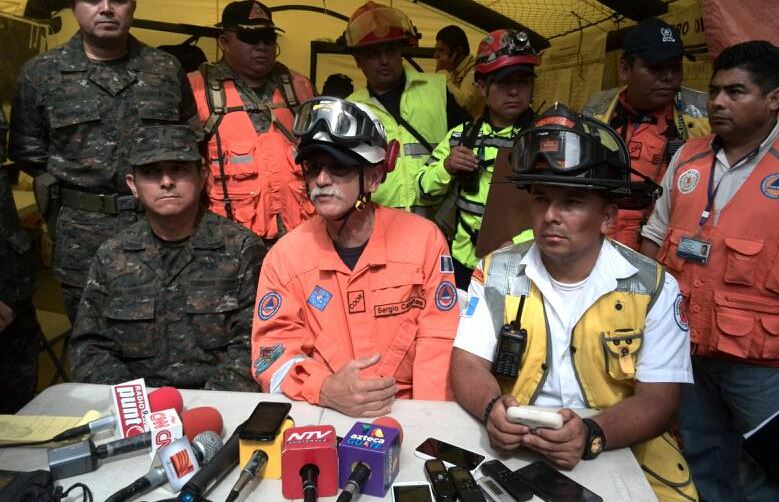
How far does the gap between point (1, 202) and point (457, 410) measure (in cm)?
254

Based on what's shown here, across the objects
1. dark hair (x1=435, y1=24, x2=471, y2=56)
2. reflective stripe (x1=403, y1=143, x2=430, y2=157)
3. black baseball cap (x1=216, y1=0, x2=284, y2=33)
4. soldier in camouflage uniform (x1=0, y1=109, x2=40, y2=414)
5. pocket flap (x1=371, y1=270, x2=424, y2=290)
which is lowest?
soldier in camouflage uniform (x1=0, y1=109, x2=40, y2=414)

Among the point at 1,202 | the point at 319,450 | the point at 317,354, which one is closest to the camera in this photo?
the point at 319,450

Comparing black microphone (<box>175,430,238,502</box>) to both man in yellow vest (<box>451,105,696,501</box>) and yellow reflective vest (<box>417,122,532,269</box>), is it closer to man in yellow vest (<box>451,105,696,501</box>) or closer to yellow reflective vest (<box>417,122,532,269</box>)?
man in yellow vest (<box>451,105,696,501</box>)

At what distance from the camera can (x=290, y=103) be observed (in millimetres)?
3619

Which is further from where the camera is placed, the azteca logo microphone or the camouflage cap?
the camouflage cap

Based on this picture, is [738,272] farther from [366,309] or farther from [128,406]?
[128,406]

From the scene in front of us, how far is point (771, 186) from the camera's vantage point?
2.41 meters

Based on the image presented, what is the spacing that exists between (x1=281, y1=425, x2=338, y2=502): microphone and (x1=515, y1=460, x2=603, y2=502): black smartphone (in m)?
0.50

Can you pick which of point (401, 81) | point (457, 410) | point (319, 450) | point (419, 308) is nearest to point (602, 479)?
point (457, 410)

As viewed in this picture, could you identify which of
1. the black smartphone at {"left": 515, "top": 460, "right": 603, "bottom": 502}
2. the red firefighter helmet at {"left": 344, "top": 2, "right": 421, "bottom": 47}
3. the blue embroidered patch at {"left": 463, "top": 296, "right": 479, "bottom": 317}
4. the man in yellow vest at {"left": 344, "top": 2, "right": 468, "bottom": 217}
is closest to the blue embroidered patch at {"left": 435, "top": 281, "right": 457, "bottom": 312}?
the blue embroidered patch at {"left": 463, "top": 296, "right": 479, "bottom": 317}

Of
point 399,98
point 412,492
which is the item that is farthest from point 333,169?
point 399,98

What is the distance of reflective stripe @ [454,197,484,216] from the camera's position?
10.3 ft

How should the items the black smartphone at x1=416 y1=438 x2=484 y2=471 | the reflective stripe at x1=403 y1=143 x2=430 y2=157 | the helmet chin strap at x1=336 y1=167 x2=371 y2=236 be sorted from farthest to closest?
the reflective stripe at x1=403 y1=143 x2=430 y2=157, the helmet chin strap at x1=336 y1=167 x2=371 y2=236, the black smartphone at x1=416 y1=438 x2=484 y2=471

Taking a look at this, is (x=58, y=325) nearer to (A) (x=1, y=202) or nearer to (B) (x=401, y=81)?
(A) (x=1, y=202)
